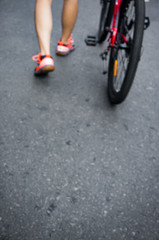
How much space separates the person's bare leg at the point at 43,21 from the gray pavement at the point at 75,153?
286 mm

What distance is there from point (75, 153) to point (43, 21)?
3.81 feet

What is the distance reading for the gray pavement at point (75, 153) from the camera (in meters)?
1.09

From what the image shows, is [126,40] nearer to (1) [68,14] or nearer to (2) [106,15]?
(1) [68,14]

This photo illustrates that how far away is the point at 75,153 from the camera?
1388mm

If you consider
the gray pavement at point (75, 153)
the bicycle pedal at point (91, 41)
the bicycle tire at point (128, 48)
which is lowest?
the gray pavement at point (75, 153)

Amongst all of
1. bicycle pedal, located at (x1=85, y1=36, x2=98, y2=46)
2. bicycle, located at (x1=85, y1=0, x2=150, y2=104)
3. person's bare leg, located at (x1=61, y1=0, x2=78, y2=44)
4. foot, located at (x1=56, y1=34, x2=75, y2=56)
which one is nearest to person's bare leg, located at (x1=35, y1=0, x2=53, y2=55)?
person's bare leg, located at (x1=61, y1=0, x2=78, y2=44)

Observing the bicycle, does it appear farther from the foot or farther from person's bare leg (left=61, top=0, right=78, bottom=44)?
the foot

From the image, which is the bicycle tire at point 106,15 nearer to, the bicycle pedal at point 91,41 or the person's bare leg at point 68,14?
the bicycle pedal at point 91,41

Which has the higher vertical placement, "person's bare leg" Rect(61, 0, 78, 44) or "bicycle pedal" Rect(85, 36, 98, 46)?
"person's bare leg" Rect(61, 0, 78, 44)

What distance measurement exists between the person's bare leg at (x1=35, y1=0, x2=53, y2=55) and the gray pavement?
29 centimetres

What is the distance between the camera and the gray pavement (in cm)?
109

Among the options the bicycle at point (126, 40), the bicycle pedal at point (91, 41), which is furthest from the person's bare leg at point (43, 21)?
the bicycle pedal at point (91, 41)

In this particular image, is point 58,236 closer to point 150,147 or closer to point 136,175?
point 136,175

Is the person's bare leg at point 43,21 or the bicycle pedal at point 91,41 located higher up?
the person's bare leg at point 43,21
